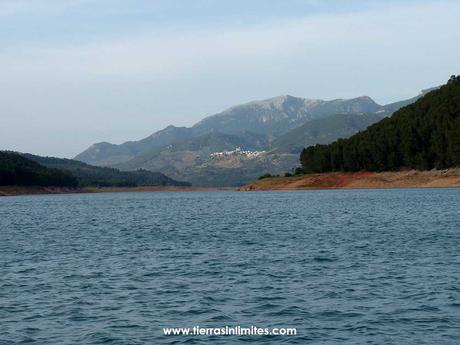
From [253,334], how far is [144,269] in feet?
70.8

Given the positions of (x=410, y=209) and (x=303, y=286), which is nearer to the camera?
(x=303, y=286)

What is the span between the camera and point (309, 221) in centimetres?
9969

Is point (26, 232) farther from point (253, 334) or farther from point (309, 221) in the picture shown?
point (253, 334)

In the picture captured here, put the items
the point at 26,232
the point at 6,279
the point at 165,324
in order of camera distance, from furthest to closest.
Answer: the point at 26,232 → the point at 6,279 → the point at 165,324

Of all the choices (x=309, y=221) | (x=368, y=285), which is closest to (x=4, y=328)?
(x=368, y=285)

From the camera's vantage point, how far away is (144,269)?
52.2 m

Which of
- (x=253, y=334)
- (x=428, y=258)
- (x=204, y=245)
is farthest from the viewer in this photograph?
(x=204, y=245)

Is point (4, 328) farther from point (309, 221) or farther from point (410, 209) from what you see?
point (410, 209)

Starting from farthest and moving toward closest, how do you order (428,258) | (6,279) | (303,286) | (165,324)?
(428,258), (6,279), (303,286), (165,324)

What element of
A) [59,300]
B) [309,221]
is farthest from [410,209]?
[59,300]

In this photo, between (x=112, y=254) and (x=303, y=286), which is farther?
(x=112, y=254)

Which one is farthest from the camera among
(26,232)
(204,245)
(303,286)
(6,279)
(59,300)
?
(26,232)

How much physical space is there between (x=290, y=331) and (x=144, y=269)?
21.9m

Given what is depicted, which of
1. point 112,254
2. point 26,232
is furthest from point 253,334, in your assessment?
point 26,232
